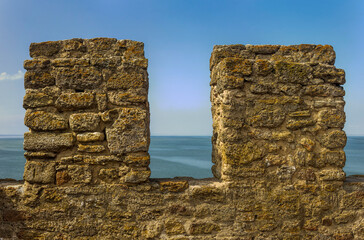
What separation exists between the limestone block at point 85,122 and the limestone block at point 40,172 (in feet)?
1.47

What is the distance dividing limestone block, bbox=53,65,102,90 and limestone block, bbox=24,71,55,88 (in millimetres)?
85

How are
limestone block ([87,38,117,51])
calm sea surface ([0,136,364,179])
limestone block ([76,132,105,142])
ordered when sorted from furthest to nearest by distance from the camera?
1. calm sea surface ([0,136,364,179])
2. limestone block ([87,38,117,51])
3. limestone block ([76,132,105,142])

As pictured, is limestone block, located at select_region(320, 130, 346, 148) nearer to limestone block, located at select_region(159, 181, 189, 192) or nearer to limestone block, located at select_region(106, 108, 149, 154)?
limestone block, located at select_region(159, 181, 189, 192)

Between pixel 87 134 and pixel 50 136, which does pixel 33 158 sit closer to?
pixel 50 136

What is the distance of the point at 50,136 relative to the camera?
8.80ft

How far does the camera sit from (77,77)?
8.84ft

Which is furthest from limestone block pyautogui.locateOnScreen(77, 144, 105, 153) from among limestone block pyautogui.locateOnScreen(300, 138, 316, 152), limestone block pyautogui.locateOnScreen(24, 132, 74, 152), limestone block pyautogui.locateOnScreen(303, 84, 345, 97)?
limestone block pyautogui.locateOnScreen(303, 84, 345, 97)

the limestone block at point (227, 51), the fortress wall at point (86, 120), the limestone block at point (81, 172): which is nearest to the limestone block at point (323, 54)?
the limestone block at point (227, 51)

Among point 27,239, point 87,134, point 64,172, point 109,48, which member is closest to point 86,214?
point 64,172

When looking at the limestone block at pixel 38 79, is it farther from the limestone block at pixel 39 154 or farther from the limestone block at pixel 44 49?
the limestone block at pixel 39 154

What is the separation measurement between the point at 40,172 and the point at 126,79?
1.29 meters

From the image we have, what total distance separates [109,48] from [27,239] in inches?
83.5

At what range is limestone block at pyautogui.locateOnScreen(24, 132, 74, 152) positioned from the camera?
8.73 ft

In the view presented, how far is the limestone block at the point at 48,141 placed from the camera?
8.73 feet
